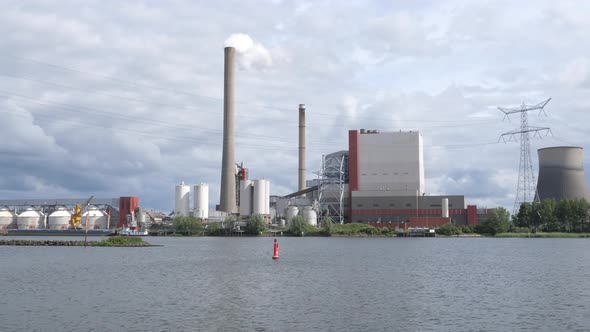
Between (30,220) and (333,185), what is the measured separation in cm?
7066

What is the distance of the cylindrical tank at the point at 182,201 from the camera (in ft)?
420

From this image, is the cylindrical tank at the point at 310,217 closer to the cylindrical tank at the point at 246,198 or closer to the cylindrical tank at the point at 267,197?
the cylindrical tank at the point at 267,197

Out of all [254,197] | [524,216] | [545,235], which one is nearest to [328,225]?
[254,197]

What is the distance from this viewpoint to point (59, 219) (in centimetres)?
13562

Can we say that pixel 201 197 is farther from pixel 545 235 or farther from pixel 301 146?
pixel 545 235

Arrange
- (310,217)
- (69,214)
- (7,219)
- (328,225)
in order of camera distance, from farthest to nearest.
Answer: (7,219) < (69,214) < (310,217) < (328,225)

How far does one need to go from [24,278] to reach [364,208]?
86.1 meters

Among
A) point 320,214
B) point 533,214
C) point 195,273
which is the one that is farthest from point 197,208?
point 195,273

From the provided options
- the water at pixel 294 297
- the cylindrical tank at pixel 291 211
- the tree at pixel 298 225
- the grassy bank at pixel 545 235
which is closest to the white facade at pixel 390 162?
the cylindrical tank at pixel 291 211

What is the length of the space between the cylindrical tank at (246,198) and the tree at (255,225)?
1057 cm

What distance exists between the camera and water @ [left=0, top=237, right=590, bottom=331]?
68.6 feet

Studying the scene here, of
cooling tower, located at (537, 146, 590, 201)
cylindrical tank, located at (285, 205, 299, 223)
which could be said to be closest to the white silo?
cooling tower, located at (537, 146, 590, 201)

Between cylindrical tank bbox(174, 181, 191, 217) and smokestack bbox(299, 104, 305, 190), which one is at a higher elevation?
smokestack bbox(299, 104, 305, 190)

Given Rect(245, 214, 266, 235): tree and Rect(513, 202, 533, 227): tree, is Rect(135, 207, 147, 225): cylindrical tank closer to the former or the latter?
Rect(245, 214, 266, 235): tree
